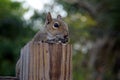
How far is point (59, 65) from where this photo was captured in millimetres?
1893

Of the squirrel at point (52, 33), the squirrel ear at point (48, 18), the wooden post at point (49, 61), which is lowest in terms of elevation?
the wooden post at point (49, 61)

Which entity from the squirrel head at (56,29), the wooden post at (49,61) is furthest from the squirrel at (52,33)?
the wooden post at (49,61)

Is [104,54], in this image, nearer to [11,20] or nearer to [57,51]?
[11,20]

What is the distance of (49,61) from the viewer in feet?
6.21

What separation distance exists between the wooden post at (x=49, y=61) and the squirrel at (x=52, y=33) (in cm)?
24

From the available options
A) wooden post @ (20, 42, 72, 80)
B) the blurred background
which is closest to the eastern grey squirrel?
wooden post @ (20, 42, 72, 80)

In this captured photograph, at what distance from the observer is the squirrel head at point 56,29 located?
87.3 inches

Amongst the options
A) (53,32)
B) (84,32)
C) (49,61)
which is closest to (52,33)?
(53,32)

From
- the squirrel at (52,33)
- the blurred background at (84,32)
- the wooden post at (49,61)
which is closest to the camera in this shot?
the wooden post at (49,61)

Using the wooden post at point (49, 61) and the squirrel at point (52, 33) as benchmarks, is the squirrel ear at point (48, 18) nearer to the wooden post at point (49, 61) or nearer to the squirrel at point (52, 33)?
the squirrel at point (52, 33)

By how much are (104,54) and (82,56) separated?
2717 millimetres

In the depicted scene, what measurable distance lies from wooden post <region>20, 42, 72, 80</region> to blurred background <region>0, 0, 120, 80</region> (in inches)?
389

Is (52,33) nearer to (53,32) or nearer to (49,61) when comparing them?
(53,32)

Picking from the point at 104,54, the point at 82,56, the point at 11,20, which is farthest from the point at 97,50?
the point at 11,20
